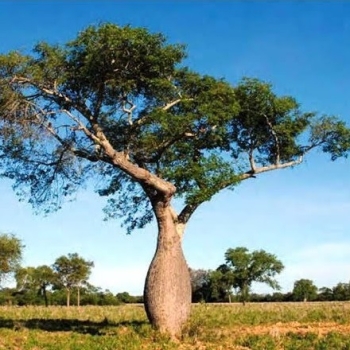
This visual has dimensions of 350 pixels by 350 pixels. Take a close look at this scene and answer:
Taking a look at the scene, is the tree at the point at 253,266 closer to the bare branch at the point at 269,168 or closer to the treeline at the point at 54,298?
the treeline at the point at 54,298

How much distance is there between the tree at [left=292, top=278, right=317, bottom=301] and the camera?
8681cm

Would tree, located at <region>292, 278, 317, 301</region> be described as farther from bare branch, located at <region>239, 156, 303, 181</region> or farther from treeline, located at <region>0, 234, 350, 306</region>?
bare branch, located at <region>239, 156, 303, 181</region>

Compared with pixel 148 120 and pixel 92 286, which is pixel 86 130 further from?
pixel 92 286

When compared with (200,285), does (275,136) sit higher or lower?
higher

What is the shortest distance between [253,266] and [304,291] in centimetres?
2142

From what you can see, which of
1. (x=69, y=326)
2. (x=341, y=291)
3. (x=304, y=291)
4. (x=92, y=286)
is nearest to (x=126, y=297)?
(x=92, y=286)

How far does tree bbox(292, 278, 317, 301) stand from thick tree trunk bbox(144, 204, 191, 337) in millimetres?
72893

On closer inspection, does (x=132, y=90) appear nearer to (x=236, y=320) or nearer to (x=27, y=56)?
(x=27, y=56)

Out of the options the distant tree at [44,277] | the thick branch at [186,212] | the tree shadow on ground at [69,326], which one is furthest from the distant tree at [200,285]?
the thick branch at [186,212]

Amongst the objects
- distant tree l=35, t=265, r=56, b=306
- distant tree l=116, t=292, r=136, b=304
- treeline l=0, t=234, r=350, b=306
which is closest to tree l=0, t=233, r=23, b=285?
treeline l=0, t=234, r=350, b=306

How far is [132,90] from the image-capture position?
18.3 m

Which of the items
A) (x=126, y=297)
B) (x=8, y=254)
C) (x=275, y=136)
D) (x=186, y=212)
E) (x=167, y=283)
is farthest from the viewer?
(x=126, y=297)

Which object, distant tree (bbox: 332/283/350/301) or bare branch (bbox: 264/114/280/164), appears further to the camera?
distant tree (bbox: 332/283/350/301)

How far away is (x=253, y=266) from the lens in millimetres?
68562
